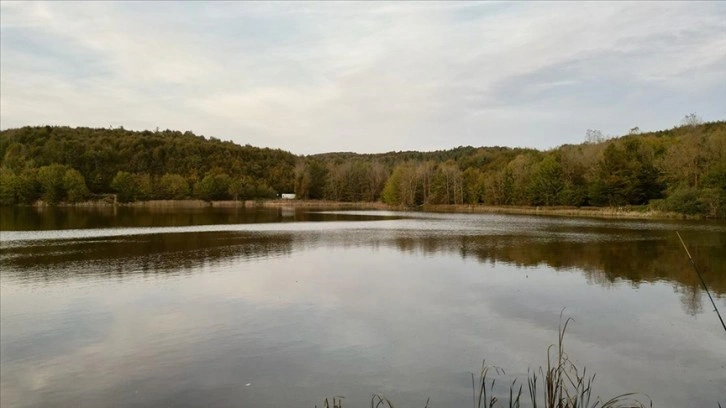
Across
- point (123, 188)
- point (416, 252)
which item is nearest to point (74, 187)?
point (123, 188)

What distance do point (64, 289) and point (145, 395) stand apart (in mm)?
9558

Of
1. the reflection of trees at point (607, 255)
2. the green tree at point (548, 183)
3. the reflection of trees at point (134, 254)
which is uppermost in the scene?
the green tree at point (548, 183)

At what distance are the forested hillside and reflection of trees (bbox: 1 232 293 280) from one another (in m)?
41.2

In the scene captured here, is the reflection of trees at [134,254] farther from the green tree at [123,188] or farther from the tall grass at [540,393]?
the green tree at [123,188]

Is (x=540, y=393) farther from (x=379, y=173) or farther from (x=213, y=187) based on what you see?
(x=213, y=187)

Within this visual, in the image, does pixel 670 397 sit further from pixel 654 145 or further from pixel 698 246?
pixel 654 145

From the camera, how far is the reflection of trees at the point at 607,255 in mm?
17156

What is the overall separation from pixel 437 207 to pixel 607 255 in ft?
219

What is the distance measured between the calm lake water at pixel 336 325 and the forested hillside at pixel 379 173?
3785 centimetres

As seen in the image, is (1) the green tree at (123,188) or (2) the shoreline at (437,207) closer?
(2) the shoreline at (437,207)

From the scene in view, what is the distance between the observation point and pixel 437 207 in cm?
8969

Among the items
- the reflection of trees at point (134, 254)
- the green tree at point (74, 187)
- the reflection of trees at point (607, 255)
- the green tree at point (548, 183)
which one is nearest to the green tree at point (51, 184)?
the green tree at point (74, 187)

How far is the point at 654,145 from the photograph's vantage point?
6825cm

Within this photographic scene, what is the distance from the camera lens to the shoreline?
53744 millimetres
